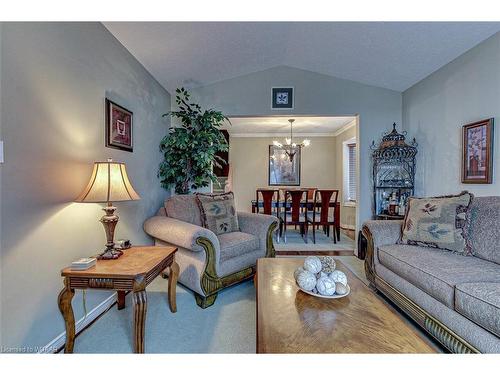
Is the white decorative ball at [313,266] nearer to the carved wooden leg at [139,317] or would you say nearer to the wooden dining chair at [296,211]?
A: the carved wooden leg at [139,317]

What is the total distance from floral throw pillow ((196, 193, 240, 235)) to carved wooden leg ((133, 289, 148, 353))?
1.21 meters

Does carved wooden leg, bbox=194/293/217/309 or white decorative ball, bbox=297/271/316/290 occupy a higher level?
white decorative ball, bbox=297/271/316/290

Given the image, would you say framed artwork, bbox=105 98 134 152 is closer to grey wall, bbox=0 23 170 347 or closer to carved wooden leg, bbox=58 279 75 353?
grey wall, bbox=0 23 170 347

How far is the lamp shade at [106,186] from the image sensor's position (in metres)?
1.59

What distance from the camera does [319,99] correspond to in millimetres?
3672

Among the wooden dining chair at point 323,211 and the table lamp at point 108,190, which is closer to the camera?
the table lamp at point 108,190

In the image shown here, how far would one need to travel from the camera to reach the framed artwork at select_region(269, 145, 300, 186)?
658 centimetres

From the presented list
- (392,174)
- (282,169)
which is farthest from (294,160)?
(392,174)

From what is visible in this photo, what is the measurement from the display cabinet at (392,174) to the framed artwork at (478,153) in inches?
34.3

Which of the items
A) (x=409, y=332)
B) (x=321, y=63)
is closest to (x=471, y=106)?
(x=321, y=63)

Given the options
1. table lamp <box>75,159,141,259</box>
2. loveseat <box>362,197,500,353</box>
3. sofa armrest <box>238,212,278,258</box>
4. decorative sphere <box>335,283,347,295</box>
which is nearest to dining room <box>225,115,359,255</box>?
sofa armrest <box>238,212,278,258</box>

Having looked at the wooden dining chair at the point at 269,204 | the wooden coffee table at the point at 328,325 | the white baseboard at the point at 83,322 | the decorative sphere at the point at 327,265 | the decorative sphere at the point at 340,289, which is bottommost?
the white baseboard at the point at 83,322

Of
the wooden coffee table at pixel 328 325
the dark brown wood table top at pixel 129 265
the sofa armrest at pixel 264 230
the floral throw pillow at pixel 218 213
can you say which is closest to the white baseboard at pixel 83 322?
the dark brown wood table top at pixel 129 265
